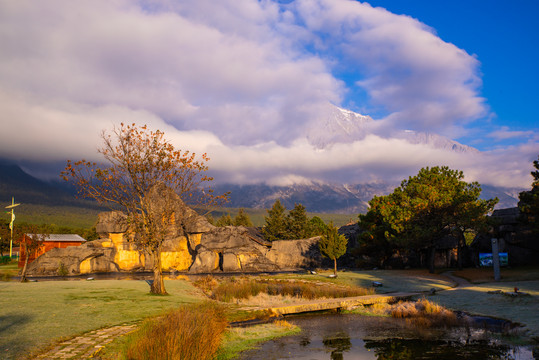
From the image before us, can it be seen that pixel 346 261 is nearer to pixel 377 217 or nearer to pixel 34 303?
pixel 377 217

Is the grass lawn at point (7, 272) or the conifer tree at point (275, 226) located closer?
the grass lawn at point (7, 272)

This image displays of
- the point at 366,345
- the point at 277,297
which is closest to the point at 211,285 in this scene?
the point at 277,297

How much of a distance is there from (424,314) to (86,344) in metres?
14.8

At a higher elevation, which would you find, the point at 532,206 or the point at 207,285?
the point at 532,206

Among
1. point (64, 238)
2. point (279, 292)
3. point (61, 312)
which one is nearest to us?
point (61, 312)

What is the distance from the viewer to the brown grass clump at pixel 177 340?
988 centimetres

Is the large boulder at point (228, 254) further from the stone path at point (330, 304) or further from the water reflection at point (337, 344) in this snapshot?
the water reflection at point (337, 344)

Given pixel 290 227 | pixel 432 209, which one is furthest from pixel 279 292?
pixel 290 227

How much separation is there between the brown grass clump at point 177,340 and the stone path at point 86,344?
0.93m

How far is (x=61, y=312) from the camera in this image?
574 inches

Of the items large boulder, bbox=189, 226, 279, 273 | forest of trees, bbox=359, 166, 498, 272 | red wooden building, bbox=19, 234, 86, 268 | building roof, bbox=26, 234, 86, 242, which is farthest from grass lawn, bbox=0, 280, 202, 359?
building roof, bbox=26, 234, 86, 242

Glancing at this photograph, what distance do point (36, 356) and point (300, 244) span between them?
60.5 meters

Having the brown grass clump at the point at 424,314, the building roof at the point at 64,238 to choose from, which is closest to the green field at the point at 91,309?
the brown grass clump at the point at 424,314

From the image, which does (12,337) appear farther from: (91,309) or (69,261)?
(69,261)
